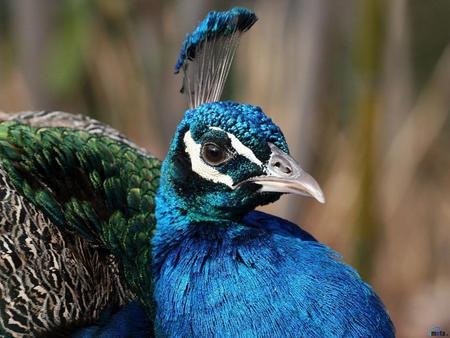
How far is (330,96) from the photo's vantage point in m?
4.27

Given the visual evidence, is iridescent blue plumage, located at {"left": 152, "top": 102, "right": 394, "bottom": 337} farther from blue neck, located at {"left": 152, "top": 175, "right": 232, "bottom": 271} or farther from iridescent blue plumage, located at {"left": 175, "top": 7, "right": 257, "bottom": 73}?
iridescent blue plumage, located at {"left": 175, "top": 7, "right": 257, "bottom": 73}

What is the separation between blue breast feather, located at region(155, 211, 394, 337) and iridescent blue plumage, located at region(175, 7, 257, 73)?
17.1 inches

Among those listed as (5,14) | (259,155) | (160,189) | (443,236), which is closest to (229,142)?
(259,155)

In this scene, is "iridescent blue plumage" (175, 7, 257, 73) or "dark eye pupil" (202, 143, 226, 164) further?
"iridescent blue plumage" (175, 7, 257, 73)

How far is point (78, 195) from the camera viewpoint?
77.9 inches

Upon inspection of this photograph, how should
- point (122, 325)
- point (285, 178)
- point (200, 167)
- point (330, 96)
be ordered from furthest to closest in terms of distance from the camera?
point (330, 96) < point (122, 325) < point (200, 167) < point (285, 178)

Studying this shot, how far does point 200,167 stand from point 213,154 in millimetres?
51

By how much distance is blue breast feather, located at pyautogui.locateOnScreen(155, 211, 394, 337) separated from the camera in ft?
5.64

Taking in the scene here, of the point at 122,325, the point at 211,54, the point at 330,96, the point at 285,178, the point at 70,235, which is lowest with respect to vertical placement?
the point at 122,325

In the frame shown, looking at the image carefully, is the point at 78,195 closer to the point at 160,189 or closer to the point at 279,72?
the point at 160,189

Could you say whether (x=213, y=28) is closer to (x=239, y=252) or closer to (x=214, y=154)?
(x=214, y=154)

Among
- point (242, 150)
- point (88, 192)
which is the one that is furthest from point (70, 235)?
point (242, 150)

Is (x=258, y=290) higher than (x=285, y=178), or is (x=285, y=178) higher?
(x=285, y=178)

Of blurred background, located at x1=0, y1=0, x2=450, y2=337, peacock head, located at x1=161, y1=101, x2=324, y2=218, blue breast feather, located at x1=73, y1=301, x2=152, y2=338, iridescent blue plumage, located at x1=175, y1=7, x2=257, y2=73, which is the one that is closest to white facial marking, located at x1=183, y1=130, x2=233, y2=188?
peacock head, located at x1=161, y1=101, x2=324, y2=218
